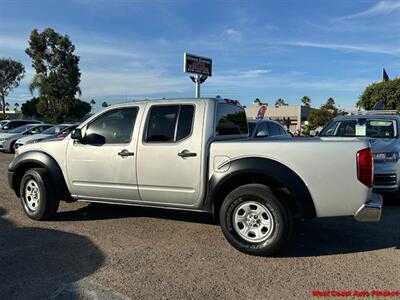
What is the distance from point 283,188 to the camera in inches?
197

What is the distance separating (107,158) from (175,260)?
1.86 meters

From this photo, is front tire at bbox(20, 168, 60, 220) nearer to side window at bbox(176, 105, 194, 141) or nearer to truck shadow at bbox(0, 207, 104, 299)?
truck shadow at bbox(0, 207, 104, 299)

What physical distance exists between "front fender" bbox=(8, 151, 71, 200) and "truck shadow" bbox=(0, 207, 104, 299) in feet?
2.21

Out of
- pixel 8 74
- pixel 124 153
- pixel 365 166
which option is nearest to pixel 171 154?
pixel 124 153

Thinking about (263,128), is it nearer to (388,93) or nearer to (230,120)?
(230,120)

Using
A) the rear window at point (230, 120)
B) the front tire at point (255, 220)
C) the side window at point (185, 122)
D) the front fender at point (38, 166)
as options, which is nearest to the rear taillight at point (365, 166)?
the front tire at point (255, 220)

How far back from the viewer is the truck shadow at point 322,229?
516cm

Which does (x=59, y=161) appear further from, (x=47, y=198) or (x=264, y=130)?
(x=264, y=130)

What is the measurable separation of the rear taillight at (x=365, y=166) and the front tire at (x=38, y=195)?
437 cm

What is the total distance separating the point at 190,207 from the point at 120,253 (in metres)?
1.04

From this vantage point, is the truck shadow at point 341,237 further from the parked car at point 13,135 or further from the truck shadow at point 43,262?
the parked car at point 13,135

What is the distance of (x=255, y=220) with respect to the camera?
16.1 ft

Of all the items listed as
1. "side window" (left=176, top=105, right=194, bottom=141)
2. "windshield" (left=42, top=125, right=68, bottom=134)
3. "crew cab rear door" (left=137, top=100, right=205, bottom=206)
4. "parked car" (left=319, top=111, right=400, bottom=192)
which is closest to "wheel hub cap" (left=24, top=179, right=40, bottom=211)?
"crew cab rear door" (left=137, top=100, right=205, bottom=206)

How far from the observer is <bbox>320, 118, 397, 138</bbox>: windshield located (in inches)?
349
